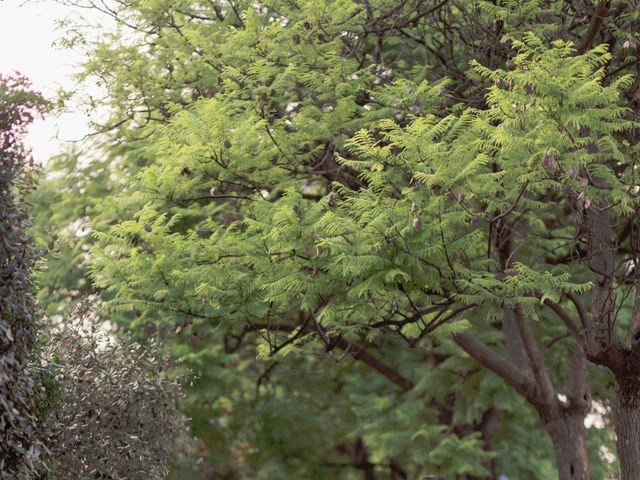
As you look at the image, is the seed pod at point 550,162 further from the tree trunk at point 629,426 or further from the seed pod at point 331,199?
the tree trunk at point 629,426

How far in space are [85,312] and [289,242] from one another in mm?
2889

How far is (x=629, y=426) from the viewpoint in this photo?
13906 mm

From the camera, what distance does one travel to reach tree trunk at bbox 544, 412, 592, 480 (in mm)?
16656

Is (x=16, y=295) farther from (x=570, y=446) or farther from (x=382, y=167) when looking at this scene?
(x=570, y=446)

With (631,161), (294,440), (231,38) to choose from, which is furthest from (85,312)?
(294,440)

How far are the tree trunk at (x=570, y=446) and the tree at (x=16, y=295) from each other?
1021cm

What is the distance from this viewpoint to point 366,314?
12.4m

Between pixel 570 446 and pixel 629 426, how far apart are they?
2.92m

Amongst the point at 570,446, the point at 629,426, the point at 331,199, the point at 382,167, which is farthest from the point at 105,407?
the point at 570,446

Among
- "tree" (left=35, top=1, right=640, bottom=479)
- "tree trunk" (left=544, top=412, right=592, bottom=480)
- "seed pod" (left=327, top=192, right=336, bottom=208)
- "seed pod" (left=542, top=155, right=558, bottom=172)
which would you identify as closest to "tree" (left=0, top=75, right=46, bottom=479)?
"tree" (left=35, top=1, right=640, bottom=479)

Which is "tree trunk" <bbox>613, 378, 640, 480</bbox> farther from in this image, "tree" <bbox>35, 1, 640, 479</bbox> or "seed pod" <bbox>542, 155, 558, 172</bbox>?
"seed pod" <bbox>542, 155, 558, 172</bbox>

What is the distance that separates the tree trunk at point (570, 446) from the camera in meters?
16.7

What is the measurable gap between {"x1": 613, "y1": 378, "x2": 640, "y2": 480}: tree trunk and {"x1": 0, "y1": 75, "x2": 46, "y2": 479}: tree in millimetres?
8217

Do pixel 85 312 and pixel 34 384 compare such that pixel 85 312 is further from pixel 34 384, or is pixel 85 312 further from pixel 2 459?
pixel 2 459
